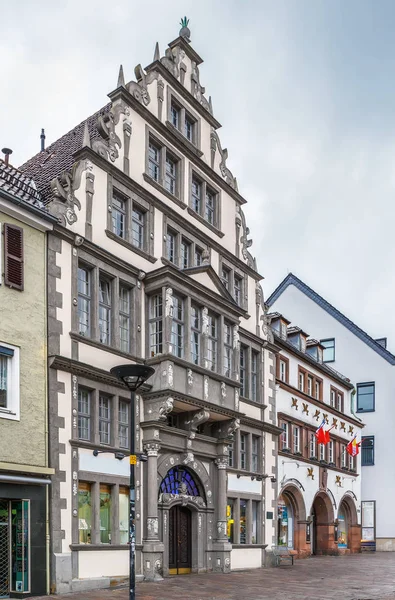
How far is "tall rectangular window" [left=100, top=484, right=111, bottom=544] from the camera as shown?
2415 cm

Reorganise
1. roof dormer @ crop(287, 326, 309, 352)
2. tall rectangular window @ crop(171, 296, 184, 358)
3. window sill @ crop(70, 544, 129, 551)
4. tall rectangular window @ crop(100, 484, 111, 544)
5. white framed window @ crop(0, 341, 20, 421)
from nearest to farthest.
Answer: white framed window @ crop(0, 341, 20, 421) < window sill @ crop(70, 544, 129, 551) < tall rectangular window @ crop(100, 484, 111, 544) < tall rectangular window @ crop(171, 296, 184, 358) < roof dormer @ crop(287, 326, 309, 352)

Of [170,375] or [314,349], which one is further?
[314,349]

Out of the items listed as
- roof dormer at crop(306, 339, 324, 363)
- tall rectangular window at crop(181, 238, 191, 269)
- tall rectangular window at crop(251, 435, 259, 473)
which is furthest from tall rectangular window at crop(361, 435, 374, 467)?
tall rectangular window at crop(181, 238, 191, 269)

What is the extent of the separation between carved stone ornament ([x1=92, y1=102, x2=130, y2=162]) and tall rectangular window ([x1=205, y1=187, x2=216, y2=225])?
633 cm

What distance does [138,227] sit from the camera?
92.0 ft

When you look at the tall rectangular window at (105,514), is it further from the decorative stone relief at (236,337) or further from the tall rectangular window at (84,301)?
the decorative stone relief at (236,337)

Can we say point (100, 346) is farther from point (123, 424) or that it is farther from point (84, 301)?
point (123, 424)

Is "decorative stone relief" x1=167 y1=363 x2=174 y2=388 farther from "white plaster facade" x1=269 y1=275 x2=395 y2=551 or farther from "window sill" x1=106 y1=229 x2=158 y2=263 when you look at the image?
"white plaster facade" x1=269 y1=275 x2=395 y2=551

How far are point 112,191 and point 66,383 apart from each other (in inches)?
269

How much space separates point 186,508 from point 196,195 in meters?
12.0

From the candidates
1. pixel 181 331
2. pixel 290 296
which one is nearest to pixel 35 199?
pixel 181 331

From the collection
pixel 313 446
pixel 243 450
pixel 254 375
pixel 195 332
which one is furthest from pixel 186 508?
pixel 313 446

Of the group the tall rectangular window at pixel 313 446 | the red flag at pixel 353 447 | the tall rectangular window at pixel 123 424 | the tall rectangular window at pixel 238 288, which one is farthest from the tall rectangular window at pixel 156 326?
the red flag at pixel 353 447

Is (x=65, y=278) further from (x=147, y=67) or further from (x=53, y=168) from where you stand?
(x=147, y=67)
